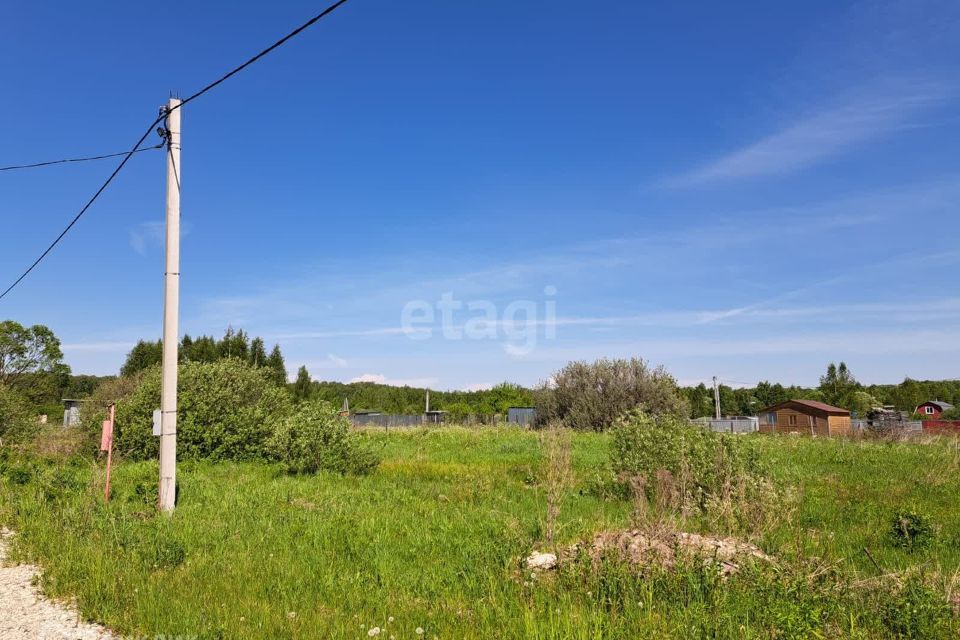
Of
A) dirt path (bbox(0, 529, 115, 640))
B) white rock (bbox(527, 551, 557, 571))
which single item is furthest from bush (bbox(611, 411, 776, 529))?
dirt path (bbox(0, 529, 115, 640))

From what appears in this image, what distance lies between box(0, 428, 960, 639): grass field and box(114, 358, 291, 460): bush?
234cm

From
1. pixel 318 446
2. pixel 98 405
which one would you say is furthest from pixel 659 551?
pixel 98 405

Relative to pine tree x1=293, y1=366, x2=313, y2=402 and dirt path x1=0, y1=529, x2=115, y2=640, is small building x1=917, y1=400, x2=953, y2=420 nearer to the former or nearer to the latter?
pine tree x1=293, y1=366, x2=313, y2=402

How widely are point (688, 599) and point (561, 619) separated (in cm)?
120

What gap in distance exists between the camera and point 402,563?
666 centimetres

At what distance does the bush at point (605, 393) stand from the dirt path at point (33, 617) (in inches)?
1080

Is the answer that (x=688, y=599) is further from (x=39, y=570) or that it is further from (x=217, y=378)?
(x=217, y=378)

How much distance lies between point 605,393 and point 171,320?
26.8m

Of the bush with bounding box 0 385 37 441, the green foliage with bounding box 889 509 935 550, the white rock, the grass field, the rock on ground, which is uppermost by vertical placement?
the bush with bounding box 0 385 37 441

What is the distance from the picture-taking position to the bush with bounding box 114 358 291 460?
15.4 meters

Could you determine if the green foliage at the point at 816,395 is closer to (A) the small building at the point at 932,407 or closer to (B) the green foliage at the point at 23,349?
(A) the small building at the point at 932,407

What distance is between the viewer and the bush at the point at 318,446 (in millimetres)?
14086

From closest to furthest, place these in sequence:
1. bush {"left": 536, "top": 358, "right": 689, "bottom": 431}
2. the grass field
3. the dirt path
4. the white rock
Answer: the grass field
the dirt path
the white rock
bush {"left": 536, "top": 358, "right": 689, "bottom": 431}

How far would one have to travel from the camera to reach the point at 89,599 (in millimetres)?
5684
